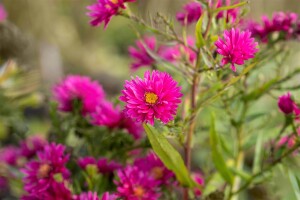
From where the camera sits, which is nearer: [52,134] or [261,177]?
[261,177]

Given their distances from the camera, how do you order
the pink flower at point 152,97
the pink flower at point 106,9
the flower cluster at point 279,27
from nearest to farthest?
1. the pink flower at point 152,97
2. the pink flower at point 106,9
3. the flower cluster at point 279,27

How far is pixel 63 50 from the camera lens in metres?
4.77

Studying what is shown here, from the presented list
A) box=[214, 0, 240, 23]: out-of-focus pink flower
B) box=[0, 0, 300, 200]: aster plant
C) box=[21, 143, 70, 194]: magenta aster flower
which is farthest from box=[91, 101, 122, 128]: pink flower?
box=[214, 0, 240, 23]: out-of-focus pink flower

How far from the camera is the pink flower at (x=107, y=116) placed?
78 cm

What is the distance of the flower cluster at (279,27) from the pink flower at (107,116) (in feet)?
0.92

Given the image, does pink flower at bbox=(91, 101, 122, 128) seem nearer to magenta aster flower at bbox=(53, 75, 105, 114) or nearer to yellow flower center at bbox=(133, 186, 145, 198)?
magenta aster flower at bbox=(53, 75, 105, 114)

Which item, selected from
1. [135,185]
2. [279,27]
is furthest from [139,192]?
[279,27]

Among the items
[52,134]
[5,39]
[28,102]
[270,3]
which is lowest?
[52,134]

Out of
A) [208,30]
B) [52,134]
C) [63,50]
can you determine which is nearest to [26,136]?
[52,134]

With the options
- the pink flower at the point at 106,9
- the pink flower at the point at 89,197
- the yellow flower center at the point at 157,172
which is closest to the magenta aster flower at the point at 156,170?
the yellow flower center at the point at 157,172

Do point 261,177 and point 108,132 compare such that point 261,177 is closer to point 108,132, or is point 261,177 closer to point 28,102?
point 108,132

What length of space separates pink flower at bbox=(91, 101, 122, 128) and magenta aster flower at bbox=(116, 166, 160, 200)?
122 millimetres

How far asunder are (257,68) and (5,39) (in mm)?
1028

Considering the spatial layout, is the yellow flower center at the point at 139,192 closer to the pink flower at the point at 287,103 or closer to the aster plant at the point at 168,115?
the aster plant at the point at 168,115
